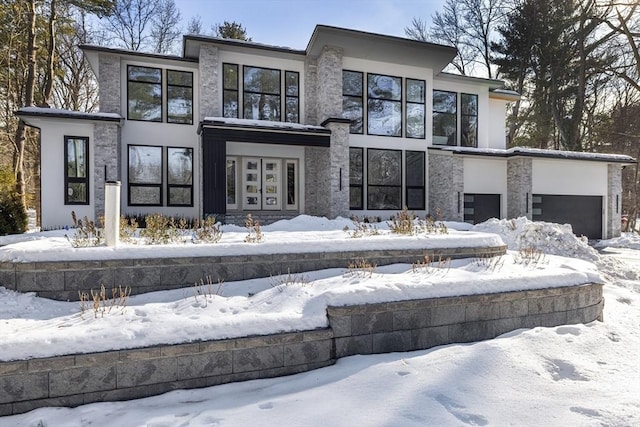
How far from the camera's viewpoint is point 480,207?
15.1m

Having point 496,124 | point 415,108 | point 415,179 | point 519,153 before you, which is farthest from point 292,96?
point 496,124

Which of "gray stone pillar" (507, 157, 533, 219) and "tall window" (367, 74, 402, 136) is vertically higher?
"tall window" (367, 74, 402, 136)

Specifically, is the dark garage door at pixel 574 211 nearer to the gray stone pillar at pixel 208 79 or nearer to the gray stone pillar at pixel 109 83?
the gray stone pillar at pixel 208 79

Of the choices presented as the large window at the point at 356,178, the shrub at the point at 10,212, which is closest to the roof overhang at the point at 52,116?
the shrub at the point at 10,212

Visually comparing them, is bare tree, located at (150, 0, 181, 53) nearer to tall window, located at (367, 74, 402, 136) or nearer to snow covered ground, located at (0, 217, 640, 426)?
tall window, located at (367, 74, 402, 136)

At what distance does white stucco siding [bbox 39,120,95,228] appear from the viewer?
1112 centimetres

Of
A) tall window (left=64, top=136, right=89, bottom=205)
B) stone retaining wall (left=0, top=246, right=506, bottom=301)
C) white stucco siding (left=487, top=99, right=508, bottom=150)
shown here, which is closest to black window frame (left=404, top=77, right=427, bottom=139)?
white stucco siding (left=487, top=99, right=508, bottom=150)

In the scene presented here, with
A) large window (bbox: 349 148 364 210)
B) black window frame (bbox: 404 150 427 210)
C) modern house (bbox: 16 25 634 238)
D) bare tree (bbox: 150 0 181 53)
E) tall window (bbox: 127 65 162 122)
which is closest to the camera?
modern house (bbox: 16 25 634 238)

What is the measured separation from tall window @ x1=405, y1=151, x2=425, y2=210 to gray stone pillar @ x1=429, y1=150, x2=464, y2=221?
436mm

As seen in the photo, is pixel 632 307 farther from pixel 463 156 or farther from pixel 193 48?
pixel 193 48

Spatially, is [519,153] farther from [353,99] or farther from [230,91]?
[230,91]

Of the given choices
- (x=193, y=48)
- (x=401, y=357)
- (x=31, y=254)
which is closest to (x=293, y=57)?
(x=193, y=48)

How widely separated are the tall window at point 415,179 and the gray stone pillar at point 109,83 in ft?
35.4

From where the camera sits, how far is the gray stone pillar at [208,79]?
12836 millimetres
